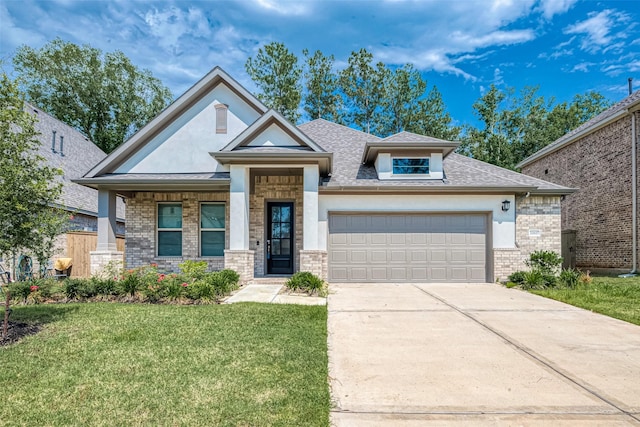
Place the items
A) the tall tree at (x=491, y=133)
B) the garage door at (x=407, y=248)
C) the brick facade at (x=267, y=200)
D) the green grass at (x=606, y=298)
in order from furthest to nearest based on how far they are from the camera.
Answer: the tall tree at (x=491, y=133) < the brick facade at (x=267, y=200) < the garage door at (x=407, y=248) < the green grass at (x=606, y=298)

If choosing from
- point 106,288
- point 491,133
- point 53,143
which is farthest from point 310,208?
point 491,133

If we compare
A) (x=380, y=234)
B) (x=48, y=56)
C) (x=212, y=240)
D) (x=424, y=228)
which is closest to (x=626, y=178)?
(x=424, y=228)

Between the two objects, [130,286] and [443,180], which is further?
[443,180]

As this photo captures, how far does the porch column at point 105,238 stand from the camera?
1059 cm

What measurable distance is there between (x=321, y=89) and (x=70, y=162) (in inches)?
743

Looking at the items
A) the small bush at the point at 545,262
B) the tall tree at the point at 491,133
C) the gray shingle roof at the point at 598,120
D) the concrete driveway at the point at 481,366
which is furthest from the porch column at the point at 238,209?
the tall tree at the point at 491,133

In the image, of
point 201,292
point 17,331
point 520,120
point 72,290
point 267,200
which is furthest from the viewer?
point 520,120

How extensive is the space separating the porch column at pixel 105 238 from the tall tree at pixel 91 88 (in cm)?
2240

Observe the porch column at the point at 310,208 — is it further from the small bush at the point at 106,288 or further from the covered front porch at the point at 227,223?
the small bush at the point at 106,288

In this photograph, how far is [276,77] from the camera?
28.0 meters

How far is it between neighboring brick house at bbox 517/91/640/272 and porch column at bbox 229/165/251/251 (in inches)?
437

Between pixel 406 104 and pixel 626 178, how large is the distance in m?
18.6

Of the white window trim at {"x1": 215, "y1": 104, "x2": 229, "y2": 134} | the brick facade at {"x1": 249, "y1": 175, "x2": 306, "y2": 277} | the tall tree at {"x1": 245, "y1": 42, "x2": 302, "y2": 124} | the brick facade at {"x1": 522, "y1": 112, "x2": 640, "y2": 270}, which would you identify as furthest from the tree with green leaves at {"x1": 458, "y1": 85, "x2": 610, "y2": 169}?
the white window trim at {"x1": 215, "y1": 104, "x2": 229, "y2": 134}

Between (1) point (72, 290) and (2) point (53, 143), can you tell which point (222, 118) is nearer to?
(1) point (72, 290)
